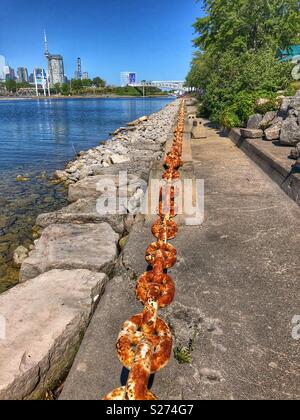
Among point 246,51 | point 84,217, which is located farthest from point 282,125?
point 246,51

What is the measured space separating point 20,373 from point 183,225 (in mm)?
2562

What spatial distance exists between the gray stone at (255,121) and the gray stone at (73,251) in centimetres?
706

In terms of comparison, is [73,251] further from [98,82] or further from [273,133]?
[98,82]

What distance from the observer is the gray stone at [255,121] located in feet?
30.6

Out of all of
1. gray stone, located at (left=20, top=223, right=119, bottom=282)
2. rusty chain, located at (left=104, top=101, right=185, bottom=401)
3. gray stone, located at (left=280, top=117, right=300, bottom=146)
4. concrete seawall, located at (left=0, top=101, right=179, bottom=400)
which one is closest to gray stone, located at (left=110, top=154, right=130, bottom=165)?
gray stone, located at (left=280, top=117, right=300, bottom=146)

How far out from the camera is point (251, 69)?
41.8ft

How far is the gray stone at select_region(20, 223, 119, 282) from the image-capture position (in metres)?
3.16

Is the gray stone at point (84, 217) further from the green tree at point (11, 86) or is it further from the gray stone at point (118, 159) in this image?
the green tree at point (11, 86)

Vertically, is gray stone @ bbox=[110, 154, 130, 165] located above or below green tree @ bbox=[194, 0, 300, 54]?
below

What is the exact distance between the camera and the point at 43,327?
2.24m

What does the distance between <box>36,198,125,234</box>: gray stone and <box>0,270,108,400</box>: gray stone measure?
167cm

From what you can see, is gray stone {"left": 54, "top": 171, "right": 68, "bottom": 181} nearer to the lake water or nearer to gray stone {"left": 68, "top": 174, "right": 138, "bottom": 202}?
the lake water
